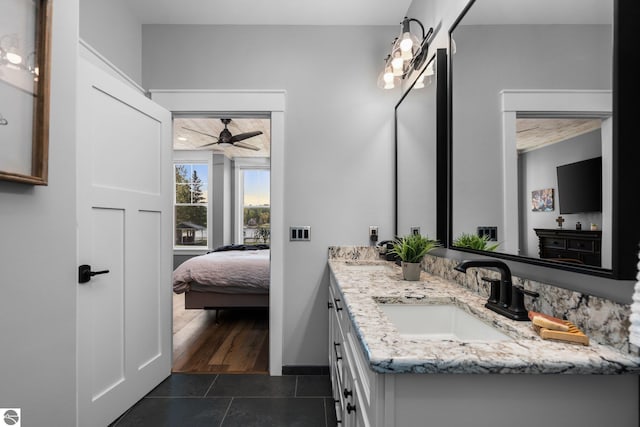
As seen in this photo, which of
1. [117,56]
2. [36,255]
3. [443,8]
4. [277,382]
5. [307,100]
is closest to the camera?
[36,255]

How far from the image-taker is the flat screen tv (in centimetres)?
81

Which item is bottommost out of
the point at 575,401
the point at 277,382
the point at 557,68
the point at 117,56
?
the point at 277,382

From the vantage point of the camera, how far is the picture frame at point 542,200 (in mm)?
967

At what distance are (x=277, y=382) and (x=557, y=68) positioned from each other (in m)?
2.38

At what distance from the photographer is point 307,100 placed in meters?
2.48

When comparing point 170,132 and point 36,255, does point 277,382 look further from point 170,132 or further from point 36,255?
point 170,132

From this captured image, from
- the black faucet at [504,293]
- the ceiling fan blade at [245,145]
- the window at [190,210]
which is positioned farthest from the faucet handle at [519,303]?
the window at [190,210]

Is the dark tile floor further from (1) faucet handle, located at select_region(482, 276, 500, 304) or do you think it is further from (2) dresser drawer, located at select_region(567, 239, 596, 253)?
(2) dresser drawer, located at select_region(567, 239, 596, 253)

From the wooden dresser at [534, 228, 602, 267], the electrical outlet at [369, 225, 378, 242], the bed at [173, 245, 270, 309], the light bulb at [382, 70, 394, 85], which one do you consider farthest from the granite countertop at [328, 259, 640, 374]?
the bed at [173, 245, 270, 309]

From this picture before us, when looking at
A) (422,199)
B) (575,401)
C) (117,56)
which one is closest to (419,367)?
(575,401)

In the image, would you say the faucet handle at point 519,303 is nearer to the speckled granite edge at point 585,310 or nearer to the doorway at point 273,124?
the speckled granite edge at point 585,310

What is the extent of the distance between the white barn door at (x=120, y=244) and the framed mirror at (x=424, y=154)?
5.72 feet

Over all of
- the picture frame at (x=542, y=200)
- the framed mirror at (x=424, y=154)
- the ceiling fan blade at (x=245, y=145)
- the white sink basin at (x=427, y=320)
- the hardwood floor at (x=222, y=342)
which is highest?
the ceiling fan blade at (x=245, y=145)

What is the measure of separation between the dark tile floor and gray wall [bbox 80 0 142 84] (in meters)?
2.25
